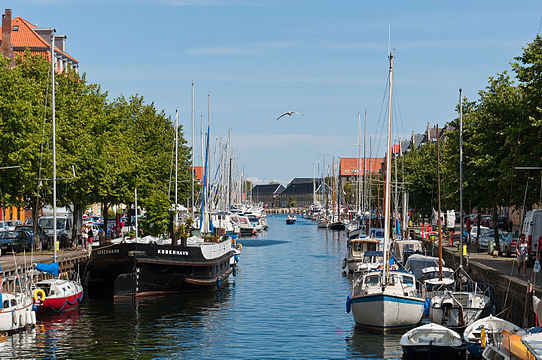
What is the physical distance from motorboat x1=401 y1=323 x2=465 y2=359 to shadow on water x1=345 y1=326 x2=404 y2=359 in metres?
1.63

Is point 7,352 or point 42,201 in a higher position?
point 42,201

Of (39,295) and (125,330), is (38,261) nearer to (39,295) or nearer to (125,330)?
(39,295)

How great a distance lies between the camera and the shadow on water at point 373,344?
31250 mm

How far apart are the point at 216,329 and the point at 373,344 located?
778 cm

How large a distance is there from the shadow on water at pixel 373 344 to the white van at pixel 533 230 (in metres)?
12.5

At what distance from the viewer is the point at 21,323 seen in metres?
33.6

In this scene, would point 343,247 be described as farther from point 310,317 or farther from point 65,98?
point 310,317

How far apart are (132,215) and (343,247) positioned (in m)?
28.4

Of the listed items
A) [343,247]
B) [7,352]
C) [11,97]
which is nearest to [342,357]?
[7,352]

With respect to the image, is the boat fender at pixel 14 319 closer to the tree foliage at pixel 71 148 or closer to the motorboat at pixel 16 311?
the motorboat at pixel 16 311

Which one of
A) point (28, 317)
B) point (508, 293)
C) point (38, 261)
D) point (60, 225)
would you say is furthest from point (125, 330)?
point (60, 225)

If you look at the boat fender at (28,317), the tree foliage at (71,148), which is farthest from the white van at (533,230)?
the boat fender at (28,317)

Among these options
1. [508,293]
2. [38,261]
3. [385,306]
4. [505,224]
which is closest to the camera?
[385,306]

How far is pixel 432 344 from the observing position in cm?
2880
